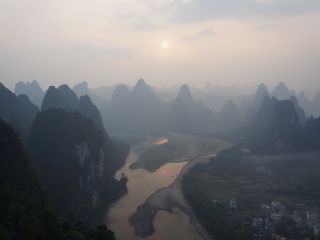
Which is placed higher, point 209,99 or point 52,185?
point 209,99

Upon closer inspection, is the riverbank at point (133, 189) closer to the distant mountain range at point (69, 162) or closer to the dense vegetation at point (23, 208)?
the distant mountain range at point (69, 162)

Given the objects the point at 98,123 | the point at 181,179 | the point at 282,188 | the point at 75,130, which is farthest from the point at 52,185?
the point at 98,123

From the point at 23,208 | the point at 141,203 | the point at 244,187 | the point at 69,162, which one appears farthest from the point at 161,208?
the point at 23,208

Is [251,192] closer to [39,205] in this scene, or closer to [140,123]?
[39,205]

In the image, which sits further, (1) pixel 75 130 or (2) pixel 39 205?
(1) pixel 75 130

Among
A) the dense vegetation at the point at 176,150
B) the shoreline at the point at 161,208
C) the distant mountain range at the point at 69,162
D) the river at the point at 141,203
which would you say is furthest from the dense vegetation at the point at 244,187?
the distant mountain range at the point at 69,162

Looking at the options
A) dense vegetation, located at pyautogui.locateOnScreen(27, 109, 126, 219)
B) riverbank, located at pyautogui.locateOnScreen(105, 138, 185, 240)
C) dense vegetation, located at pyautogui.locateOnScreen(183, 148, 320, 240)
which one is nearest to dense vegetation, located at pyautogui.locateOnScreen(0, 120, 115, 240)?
dense vegetation, located at pyautogui.locateOnScreen(27, 109, 126, 219)

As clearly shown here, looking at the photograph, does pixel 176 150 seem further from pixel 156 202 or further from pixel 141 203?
pixel 141 203

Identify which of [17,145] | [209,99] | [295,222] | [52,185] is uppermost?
[209,99]

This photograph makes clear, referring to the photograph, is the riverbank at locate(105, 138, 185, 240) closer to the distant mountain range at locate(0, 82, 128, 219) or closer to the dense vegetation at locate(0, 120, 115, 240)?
the distant mountain range at locate(0, 82, 128, 219)
